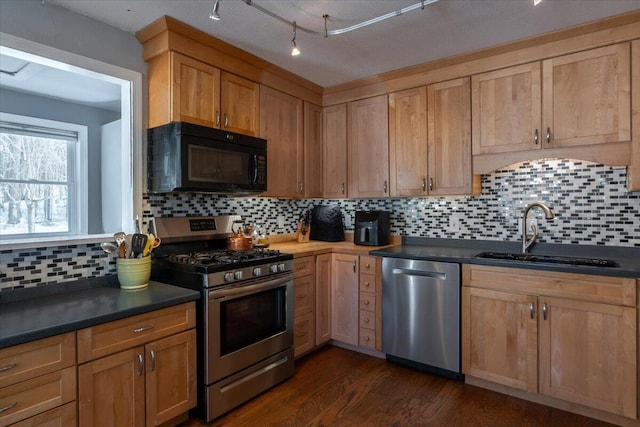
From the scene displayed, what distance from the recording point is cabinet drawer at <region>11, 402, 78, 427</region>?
1407 mm

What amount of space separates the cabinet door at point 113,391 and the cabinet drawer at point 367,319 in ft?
5.70

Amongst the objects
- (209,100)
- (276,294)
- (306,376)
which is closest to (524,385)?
(306,376)

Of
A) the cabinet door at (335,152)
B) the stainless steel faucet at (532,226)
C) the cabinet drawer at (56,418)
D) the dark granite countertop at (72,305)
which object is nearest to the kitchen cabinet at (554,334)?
the stainless steel faucet at (532,226)

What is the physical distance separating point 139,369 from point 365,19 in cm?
231

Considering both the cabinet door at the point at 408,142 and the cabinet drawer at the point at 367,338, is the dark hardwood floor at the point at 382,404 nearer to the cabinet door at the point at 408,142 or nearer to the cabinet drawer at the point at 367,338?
the cabinet drawer at the point at 367,338

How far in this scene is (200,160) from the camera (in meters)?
2.35

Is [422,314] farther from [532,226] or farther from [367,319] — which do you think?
[532,226]

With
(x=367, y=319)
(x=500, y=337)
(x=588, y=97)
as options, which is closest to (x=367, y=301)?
(x=367, y=319)

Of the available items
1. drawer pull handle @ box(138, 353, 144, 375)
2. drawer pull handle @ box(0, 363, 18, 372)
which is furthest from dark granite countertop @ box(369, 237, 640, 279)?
drawer pull handle @ box(0, 363, 18, 372)

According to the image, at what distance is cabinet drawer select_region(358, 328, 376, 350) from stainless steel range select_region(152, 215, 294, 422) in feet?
2.19

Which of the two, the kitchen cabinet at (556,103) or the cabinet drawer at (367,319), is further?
the cabinet drawer at (367,319)

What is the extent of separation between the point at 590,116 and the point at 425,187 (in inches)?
46.1

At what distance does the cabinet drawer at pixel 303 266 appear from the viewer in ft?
9.21

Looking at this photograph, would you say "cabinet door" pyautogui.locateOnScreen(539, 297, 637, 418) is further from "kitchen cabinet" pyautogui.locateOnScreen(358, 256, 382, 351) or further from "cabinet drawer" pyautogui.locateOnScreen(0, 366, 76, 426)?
"cabinet drawer" pyautogui.locateOnScreen(0, 366, 76, 426)
